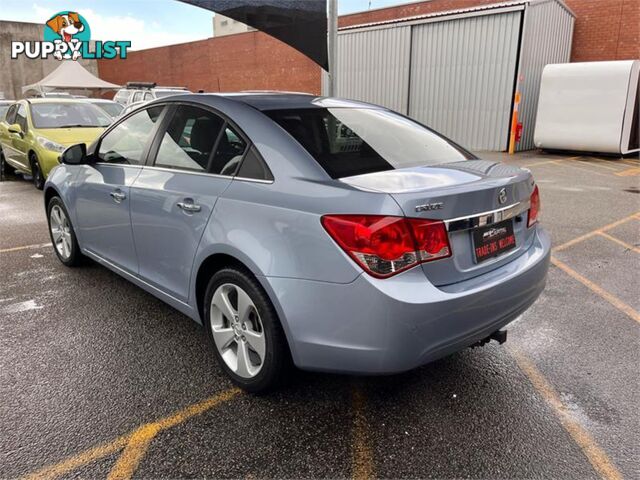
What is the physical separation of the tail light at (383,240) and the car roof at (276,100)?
110 cm

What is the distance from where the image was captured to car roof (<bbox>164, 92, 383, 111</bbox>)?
2.98m

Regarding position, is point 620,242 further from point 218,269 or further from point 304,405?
point 218,269

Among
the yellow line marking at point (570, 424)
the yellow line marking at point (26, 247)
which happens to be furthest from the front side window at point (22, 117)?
the yellow line marking at point (570, 424)

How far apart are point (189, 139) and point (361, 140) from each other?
1.08 meters

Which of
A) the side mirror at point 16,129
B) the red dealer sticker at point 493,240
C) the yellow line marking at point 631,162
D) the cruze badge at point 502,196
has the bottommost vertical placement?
the yellow line marking at point 631,162

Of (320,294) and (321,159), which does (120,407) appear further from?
(321,159)

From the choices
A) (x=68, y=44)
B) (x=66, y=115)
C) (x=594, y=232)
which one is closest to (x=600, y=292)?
(x=594, y=232)

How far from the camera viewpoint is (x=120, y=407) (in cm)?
263

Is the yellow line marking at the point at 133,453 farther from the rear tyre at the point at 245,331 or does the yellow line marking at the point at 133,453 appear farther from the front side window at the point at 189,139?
the front side window at the point at 189,139

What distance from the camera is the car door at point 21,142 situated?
9.19 meters

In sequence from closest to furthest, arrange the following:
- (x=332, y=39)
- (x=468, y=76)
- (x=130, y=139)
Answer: (x=130, y=139) → (x=332, y=39) → (x=468, y=76)

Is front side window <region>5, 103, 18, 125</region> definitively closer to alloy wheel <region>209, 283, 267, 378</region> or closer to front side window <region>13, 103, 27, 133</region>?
front side window <region>13, 103, 27, 133</region>

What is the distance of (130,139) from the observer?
374cm

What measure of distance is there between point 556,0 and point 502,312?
14930mm
